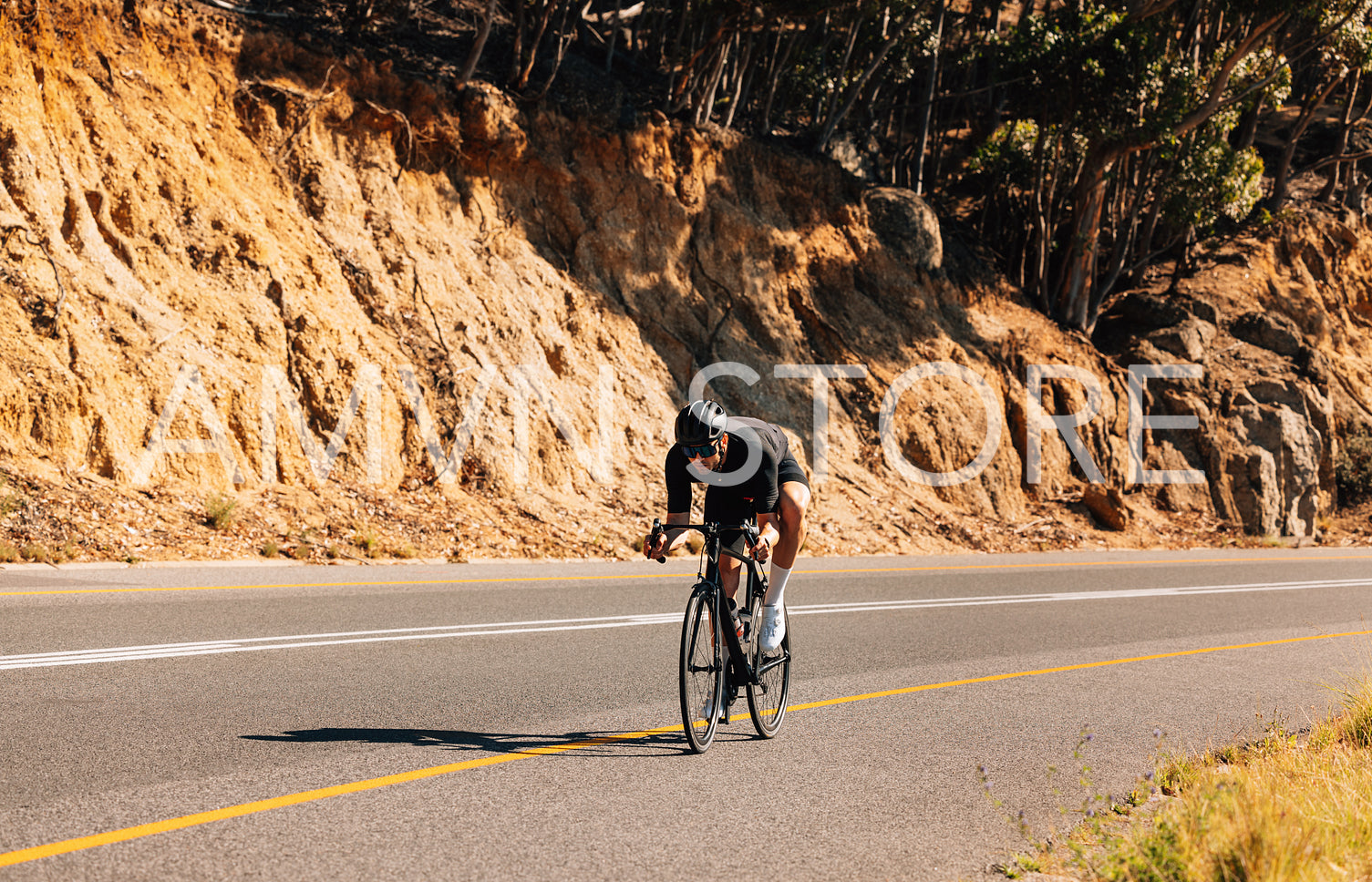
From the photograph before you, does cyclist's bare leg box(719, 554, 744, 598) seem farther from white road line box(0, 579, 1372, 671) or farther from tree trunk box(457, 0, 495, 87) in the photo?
tree trunk box(457, 0, 495, 87)

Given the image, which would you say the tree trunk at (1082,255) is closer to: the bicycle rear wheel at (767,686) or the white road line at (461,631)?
the white road line at (461,631)

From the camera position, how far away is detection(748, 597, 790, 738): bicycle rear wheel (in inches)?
240

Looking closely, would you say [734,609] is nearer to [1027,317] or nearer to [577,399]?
[577,399]

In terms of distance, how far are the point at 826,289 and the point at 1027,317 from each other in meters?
6.26

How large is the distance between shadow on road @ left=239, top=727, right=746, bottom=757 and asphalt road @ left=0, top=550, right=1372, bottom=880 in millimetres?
24

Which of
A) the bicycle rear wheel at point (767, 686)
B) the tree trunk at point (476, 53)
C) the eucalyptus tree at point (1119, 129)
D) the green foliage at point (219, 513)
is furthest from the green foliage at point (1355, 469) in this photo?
the bicycle rear wheel at point (767, 686)

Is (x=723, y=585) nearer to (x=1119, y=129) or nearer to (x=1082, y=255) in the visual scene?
(x=1119, y=129)

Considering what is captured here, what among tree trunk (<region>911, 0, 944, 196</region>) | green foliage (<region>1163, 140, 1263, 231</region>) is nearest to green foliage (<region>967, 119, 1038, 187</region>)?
tree trunk (<region>911, 0, 944, 196</region>)

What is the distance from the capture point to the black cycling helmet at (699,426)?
5387mm

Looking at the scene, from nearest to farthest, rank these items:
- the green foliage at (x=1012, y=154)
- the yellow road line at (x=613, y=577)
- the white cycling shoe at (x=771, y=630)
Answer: the white cycling shoe at (x=771, y=630)
the yellow road line at (x=613, y=577)
the green foliage at (x=1012, y=154)

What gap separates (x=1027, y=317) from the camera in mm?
28047

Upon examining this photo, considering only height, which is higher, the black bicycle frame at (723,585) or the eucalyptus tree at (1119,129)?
the eucalyptus tree at (1119,129)

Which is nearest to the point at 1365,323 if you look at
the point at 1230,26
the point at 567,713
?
the point at 1230,26

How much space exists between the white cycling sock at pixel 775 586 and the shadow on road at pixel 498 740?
94 cm
